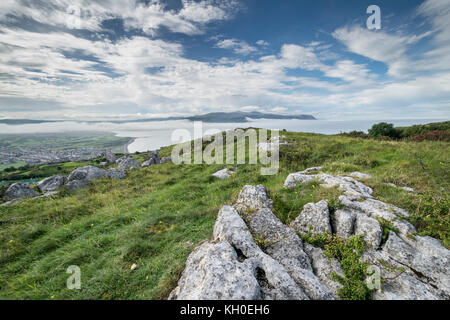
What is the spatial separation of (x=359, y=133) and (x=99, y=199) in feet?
153

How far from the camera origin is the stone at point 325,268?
13.2 feet

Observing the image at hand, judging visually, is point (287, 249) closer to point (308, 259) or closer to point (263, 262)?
point (308, 259)

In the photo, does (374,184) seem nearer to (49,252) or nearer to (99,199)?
(49,252)

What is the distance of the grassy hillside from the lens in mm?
4918

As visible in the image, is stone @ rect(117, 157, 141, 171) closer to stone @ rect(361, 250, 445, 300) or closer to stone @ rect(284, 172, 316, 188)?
stone @ rect(284, 172, 316, 188)

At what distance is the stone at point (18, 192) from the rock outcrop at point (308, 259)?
18.2m

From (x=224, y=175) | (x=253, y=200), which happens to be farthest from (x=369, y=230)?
(x=224, y=175)

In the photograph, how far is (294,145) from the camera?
783 inches

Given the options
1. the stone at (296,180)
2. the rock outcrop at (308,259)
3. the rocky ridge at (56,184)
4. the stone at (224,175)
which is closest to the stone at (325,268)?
the rock outcrop at (308,259)

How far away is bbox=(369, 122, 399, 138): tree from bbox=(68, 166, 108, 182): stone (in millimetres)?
57648

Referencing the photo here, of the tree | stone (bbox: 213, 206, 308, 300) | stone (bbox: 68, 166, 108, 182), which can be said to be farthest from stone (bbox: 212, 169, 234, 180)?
the tree

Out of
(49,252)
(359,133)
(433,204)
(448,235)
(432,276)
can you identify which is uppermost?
(359,133)

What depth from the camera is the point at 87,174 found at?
1750 cm

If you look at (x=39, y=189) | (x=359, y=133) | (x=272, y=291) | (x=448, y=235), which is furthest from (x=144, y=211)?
(x=359, y=133)
